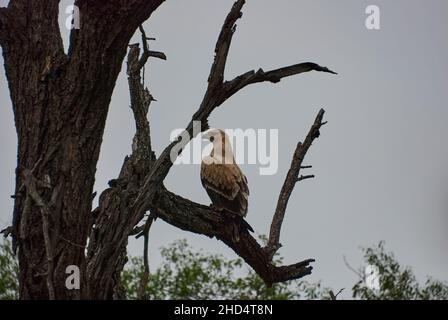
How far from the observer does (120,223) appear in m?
7.59

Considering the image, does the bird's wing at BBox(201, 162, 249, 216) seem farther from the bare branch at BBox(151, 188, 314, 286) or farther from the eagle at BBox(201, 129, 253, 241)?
the bare branch at BBox(151, 188, 314, 286)

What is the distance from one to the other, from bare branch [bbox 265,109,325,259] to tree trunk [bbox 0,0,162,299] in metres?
1.99

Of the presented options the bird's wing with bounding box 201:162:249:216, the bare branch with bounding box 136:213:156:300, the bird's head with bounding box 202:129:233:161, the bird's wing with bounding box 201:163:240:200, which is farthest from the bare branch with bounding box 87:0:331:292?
the bird's head with bounding box 202:129:233:161

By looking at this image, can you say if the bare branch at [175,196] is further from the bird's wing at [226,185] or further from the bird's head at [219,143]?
the bird's head at [219,143]

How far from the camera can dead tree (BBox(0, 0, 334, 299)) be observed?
7.19m

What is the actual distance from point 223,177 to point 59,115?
10.9 ft

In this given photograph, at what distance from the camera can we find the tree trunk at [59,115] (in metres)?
7.20

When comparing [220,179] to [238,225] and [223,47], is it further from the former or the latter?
[223,47]

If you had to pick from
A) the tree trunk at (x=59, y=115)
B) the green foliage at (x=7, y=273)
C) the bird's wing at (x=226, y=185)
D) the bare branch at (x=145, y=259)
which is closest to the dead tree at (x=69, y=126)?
the tree trunk at (x=59, y=115)

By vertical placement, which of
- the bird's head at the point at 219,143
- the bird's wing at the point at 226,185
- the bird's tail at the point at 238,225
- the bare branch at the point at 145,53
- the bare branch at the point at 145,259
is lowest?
the bare branch at the point at 145,259

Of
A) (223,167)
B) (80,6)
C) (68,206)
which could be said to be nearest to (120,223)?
(68,206)

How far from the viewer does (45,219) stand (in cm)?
686

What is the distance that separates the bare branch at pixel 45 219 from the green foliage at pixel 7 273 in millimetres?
10899
